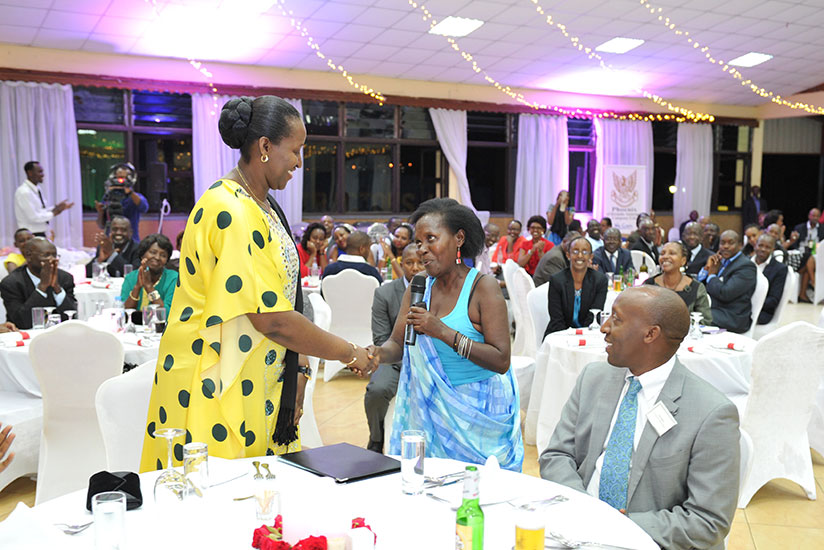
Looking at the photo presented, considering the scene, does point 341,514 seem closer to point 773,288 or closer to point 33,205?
point 773,288

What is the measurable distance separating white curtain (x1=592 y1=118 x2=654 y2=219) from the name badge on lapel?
14216mm

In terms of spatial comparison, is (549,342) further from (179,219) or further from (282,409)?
(179,219)

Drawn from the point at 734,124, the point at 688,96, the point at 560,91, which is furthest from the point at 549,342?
the point at 734,124

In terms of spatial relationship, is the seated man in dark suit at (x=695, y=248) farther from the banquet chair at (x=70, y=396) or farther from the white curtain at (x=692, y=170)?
the white curtain at (x=692, y=170)

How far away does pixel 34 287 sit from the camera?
5.28 m

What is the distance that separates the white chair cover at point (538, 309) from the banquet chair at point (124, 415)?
3559mm

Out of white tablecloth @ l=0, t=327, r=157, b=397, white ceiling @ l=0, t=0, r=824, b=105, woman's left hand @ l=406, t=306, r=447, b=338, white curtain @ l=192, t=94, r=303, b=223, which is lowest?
white tablecloth @ l=0, t=327, r=157, b=397

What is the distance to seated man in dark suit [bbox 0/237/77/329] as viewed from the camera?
16.9 feet

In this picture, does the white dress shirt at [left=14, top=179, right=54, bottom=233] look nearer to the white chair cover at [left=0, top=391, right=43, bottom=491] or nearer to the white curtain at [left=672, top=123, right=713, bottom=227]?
the white chair cover at [left=0, top=391, right=43, bottom=491]

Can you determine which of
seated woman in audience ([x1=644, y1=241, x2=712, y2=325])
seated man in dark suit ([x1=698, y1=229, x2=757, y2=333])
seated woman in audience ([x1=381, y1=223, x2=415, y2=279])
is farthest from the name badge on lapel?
seated woman in audience ([x1=381, y1=223, x2=415, y2=279])

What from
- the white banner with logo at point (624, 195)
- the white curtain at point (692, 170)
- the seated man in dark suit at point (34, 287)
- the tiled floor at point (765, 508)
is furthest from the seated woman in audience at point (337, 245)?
the white curtain at point (692, 170)

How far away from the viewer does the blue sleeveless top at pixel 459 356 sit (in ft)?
9.27

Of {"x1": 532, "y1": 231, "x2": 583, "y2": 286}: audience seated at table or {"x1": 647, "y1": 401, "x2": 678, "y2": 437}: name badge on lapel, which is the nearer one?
{"x1": 647, "y1": 401, "x2": 678, "y2": 437}: name badge on lapel

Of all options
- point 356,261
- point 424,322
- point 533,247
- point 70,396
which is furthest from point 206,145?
point 424,322
